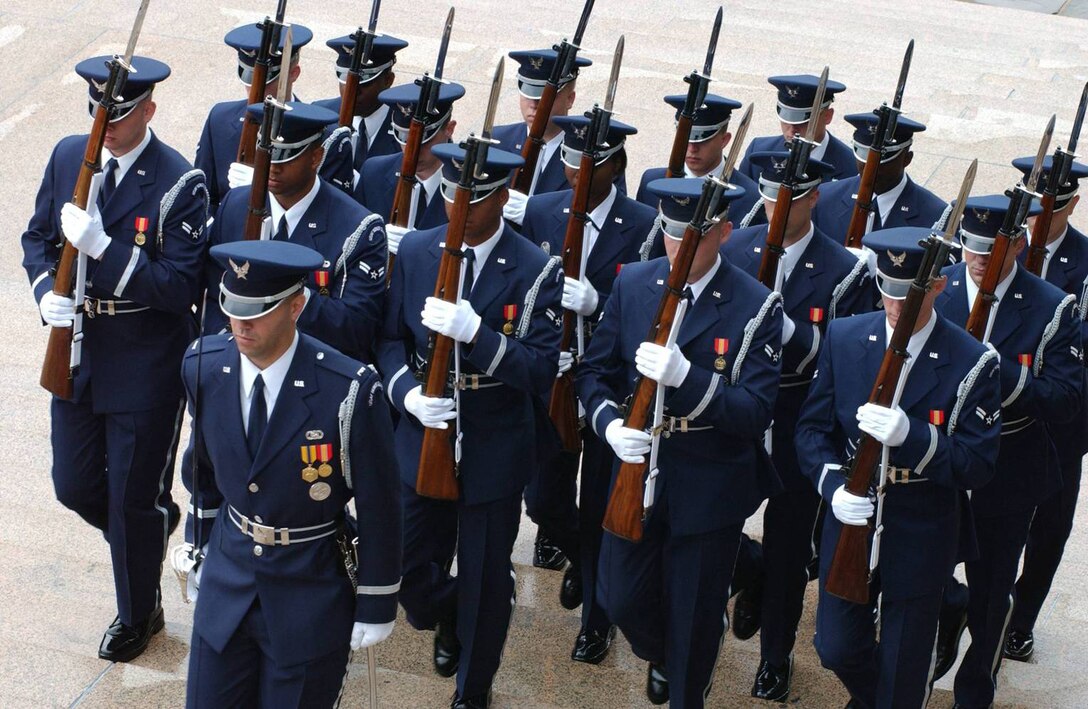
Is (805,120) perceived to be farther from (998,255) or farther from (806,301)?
(998,255)

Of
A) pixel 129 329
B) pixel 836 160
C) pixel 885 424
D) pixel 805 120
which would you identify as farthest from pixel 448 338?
pixel 836 160

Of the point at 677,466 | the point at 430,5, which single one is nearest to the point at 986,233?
the point at 677,466

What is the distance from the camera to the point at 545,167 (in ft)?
25.3

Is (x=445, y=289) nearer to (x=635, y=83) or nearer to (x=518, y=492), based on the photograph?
(x=518, y=492)

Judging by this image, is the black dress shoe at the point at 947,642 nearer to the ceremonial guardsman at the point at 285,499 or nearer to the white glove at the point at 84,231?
the ceremonial guardsman at the point at 285,499

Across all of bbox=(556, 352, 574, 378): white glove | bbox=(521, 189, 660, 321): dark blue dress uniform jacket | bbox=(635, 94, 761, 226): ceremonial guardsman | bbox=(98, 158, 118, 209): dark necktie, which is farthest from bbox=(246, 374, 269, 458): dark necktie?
bbox=(635, 94, 761, 226): ceremonial guardsman

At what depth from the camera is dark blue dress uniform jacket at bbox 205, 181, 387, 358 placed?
6.16 metres

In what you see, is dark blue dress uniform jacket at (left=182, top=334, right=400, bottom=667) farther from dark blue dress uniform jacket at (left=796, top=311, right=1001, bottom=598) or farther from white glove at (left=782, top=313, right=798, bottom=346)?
white glove at (left=782, top=313, right=798, bottom=346)

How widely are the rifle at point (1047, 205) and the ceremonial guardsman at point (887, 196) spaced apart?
75 cm

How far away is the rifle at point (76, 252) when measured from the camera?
6.09m

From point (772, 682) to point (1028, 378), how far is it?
5.24 feet

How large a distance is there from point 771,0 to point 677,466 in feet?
34.8

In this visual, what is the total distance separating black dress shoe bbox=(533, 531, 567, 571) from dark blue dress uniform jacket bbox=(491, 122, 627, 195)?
161cm

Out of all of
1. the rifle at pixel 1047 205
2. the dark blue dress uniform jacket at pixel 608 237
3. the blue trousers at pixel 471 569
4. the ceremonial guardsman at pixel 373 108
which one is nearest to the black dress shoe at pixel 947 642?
the rifle at pixel 1047 205
